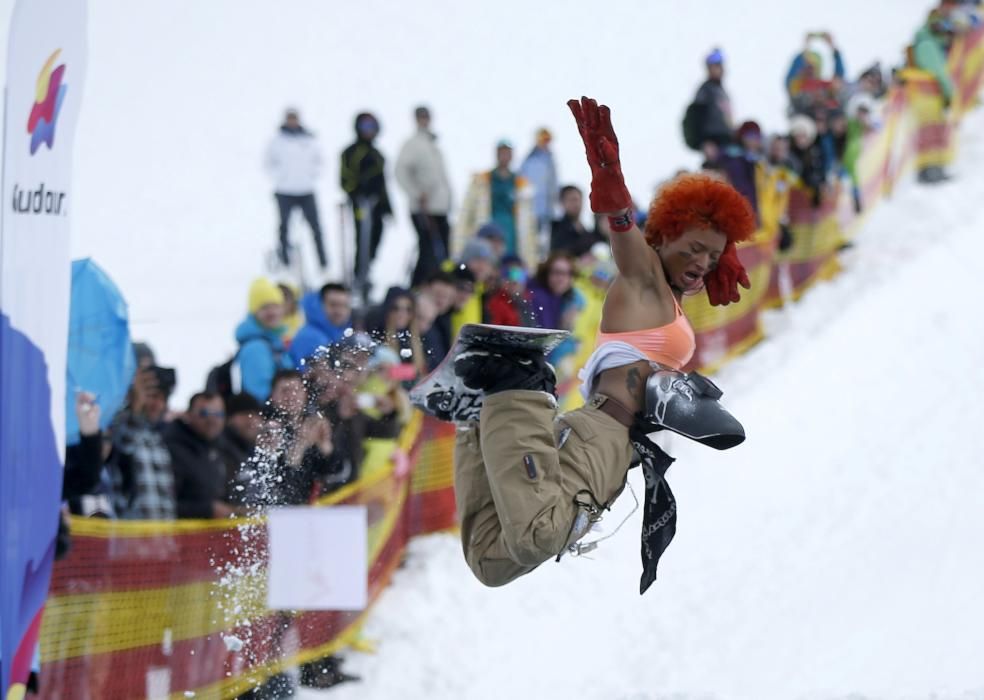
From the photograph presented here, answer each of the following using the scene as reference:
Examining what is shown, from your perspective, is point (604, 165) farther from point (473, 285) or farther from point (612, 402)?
point (473, 285)

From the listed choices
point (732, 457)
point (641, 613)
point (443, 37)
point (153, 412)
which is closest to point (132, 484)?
point (153, 412)

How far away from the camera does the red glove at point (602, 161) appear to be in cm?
399

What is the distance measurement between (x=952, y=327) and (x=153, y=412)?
22.4 ft

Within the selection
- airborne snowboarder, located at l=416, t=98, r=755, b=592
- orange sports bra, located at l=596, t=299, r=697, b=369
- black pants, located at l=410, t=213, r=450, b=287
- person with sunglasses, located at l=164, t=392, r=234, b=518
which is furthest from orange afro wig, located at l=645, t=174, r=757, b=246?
black pants, located at l=410, t=213, r=450, b=287

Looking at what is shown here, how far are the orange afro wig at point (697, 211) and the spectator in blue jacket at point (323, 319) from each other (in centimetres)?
230

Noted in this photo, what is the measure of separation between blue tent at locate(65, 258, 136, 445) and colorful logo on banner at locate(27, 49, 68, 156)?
1.21 m

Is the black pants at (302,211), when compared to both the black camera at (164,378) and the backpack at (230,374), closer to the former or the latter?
the backpack at (230,374)

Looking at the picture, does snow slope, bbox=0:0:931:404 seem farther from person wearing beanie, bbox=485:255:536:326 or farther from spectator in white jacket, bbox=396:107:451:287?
person wearing beanie, bbox=485:255:536:326

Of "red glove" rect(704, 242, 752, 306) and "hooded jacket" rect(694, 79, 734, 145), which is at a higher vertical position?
"hooded jacket" rect(694, 79, 734, 145)

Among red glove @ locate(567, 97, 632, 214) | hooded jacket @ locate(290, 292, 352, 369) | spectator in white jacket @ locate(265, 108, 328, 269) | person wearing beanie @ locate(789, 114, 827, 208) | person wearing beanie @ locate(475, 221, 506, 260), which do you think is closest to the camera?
red glove @ locate(567, 97, 632, 214)

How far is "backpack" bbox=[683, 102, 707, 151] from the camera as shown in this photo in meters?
10.8

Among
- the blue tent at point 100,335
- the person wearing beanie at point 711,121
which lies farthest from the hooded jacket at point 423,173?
the blue tent at point 100,335

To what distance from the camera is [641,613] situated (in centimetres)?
690

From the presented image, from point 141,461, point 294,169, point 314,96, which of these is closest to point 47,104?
point 141,461
